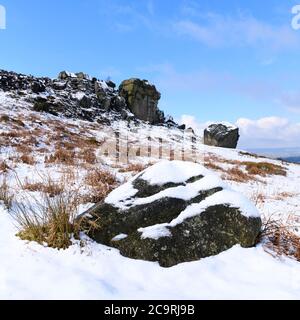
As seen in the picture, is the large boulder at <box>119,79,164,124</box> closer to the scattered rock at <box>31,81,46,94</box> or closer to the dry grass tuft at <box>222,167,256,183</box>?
the scattered rock at <box>31,81,46,94</box>

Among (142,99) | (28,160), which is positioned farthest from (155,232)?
(142,99)

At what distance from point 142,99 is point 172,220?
5002 cm

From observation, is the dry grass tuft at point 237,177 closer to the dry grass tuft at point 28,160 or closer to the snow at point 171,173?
the dry grass tuft at point 28,160

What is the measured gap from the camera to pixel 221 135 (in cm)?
4100

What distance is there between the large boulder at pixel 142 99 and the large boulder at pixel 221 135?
1272 centimetres

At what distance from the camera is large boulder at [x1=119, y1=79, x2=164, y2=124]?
171 ft

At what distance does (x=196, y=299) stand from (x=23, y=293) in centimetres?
153

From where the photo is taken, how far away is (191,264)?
3.64 meters

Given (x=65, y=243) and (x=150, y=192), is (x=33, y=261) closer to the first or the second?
(x=65, y=243)

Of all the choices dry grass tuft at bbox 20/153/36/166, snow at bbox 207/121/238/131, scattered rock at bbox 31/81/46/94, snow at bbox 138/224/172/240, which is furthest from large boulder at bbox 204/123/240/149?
snow at bbox 138/224/172/240

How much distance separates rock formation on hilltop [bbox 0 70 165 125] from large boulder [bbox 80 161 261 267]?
29585 mm

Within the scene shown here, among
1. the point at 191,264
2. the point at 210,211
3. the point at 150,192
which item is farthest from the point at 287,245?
the point at 150,192
